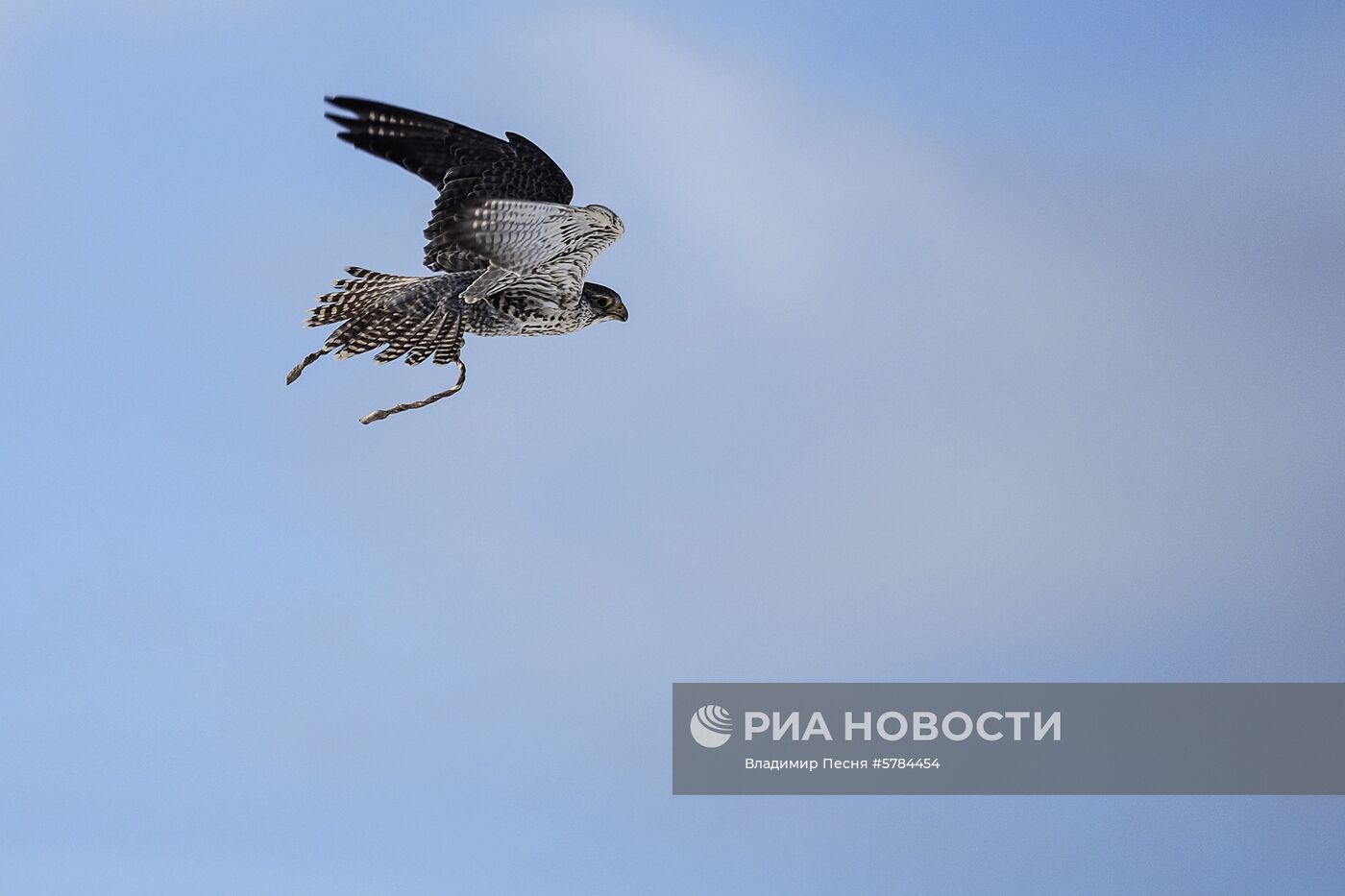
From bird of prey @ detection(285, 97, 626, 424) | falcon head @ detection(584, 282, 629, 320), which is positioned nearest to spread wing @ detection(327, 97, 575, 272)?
bird of prey @ detection(285, 97, 626, 424)

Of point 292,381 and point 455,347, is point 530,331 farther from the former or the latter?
point 292,381

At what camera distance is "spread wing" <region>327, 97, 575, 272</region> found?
15.0 meters

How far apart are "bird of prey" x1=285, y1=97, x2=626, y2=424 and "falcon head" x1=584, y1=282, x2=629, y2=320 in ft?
3.18

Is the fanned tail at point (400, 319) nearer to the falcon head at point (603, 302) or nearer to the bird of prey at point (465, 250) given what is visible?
the bird of prey at point (465, 250)

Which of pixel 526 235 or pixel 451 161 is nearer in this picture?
pixel 526 235

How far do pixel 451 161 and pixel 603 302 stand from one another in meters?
2.50

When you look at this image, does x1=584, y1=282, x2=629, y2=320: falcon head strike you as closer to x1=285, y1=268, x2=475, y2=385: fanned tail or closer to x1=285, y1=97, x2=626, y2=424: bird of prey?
x1=285, y1=97, x2=626, y2=424: bird of prey

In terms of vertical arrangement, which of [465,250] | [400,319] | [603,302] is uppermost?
[603,302]

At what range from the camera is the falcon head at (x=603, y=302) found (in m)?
17.2

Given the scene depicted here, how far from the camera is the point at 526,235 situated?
14641 mm

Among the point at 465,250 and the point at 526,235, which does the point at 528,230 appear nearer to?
the point at 526,235

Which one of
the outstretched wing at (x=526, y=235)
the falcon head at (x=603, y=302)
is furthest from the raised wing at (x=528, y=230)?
the falcon head at (x=603, y=302)

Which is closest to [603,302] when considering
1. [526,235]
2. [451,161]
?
[451,161]

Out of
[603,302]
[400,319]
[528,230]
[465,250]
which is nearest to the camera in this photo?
[528,230]
